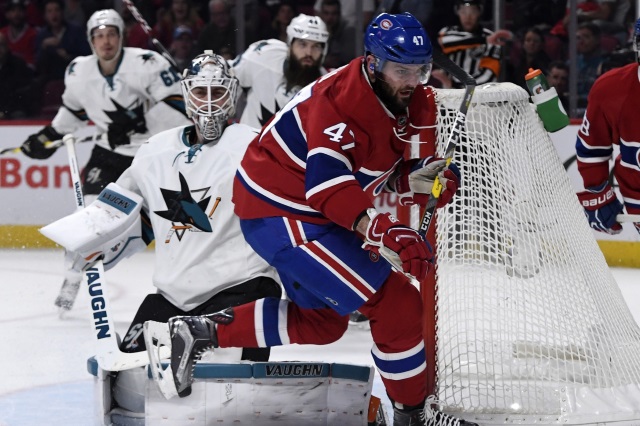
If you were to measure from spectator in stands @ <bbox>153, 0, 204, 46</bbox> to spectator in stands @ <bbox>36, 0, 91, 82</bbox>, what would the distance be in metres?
0.43

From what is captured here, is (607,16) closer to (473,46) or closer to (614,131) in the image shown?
(473,46)

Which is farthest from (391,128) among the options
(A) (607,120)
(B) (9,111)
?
(B) (9,111)

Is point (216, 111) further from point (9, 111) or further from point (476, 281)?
point (9, 111)

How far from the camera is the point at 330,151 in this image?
281 cm

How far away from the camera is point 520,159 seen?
131 inches

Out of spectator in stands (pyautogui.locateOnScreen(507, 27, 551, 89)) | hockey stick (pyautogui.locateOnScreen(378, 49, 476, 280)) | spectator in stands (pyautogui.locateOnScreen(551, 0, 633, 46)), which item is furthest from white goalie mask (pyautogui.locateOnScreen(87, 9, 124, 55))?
hockey stick (pyautogui.locateOnScreen(378, 49, 476, 280))

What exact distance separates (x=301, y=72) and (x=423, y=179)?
2421 millimetres

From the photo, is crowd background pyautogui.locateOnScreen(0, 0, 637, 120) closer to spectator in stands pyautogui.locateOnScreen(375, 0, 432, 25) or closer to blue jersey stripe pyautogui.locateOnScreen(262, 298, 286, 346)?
spectator in stands pyautogui.locateOnScreen(375, 0, 432, 25)

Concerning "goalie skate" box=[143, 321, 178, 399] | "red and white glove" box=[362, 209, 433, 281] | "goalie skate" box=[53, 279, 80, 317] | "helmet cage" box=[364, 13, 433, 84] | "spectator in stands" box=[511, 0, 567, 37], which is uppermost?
"helmet cage" box=[364, 13, 433, 84]

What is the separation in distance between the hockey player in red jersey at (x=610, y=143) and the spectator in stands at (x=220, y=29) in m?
3.08

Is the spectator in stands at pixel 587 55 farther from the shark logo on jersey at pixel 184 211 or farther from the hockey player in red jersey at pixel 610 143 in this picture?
the shark logo on jersey at pixel 184 211

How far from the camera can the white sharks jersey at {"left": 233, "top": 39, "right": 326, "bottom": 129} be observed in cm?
561

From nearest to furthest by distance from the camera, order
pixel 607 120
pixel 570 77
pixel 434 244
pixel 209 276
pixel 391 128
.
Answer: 1. pixel 391 128
2. pixel 434 244
3. pixel 209 276
4. pixel 607 120
5. pixel 570 77

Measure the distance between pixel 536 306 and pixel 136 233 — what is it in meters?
1.11
